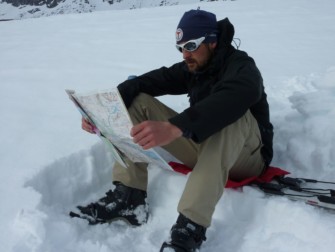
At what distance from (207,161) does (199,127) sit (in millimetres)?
228

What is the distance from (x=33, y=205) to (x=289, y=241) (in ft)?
4.45

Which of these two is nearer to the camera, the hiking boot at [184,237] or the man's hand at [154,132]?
the man's hand at [154,132]

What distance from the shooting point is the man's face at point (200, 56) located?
230cm

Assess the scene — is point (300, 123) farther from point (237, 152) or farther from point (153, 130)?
point (153, 130)

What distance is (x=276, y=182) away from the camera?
7.91 feet

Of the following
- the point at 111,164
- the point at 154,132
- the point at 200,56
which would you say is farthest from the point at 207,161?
the point at 111,164

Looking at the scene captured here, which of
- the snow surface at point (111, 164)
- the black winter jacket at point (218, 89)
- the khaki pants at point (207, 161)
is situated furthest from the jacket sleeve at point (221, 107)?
the snow surface at point (111, 164)

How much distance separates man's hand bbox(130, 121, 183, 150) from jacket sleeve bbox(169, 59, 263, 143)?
3 cm

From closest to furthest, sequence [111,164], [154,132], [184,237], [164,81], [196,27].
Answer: [154,132]
[184,237]
[196,27]
[164,81]
[111,164]

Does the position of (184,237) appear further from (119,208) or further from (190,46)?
(190,46)

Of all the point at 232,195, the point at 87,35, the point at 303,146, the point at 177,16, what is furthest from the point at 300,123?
the point at 177,16

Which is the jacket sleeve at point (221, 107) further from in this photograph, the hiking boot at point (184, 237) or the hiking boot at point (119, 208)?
the hiking boot at point (119, 208)

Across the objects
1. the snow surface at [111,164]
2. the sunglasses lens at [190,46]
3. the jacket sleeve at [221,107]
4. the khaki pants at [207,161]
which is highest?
the sunglasses lens at [190,46]

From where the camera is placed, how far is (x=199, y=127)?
1.83 metres
